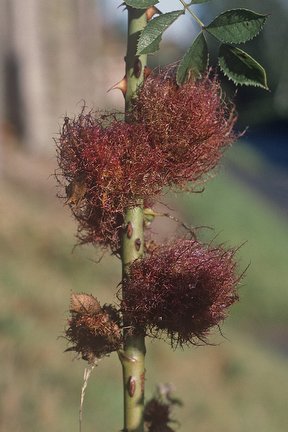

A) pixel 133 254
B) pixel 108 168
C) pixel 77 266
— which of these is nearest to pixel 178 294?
pixel 133 254

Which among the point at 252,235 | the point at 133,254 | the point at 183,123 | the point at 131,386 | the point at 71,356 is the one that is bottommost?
the point at 131,386

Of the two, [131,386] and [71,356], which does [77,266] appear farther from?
[131,386]

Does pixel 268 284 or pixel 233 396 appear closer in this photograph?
pixel 233 396

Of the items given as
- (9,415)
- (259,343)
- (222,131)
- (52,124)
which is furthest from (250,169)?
(222,131)

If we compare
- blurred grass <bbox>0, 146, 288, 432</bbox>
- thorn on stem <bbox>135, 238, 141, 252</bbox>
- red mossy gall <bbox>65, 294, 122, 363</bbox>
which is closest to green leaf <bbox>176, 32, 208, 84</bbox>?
thorn on stem <bbox>135, 238, 141, 252</bbox>

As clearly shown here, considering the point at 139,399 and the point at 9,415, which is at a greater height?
the point at 9,415

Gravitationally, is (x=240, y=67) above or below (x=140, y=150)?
above

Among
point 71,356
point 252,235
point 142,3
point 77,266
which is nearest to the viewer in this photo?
point 142,3

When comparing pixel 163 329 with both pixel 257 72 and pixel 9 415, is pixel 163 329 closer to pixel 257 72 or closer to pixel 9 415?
pixel 257 72

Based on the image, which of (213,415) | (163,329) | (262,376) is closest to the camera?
(163,329)
